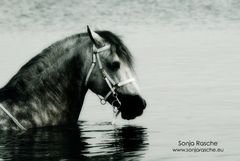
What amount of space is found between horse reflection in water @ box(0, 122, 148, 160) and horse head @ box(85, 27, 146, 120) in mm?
763

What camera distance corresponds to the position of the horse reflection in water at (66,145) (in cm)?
1169

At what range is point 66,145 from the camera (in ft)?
42.1

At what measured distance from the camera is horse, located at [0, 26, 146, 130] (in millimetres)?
12000

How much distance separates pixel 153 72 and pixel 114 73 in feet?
46.4

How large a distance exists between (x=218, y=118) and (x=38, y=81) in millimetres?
5734

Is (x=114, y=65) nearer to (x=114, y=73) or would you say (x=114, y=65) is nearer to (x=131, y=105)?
(x=114, y=73)

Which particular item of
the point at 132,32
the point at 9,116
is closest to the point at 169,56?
the point at 132,32

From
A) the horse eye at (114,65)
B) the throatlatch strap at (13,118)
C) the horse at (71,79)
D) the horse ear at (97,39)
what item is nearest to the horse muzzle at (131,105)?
the horse at (71,79)

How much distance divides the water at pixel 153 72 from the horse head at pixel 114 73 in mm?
818

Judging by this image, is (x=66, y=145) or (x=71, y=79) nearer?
(x=71, y=79)

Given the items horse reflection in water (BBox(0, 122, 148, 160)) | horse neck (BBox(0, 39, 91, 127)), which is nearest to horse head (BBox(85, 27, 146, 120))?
horse neck (BBox(0, 39, 91, 127))

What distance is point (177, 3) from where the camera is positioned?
55875mm

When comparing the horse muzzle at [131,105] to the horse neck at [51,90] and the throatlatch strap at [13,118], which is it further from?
the throatlatch strap at [13,118]

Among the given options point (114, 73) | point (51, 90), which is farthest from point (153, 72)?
point (51, 90)
